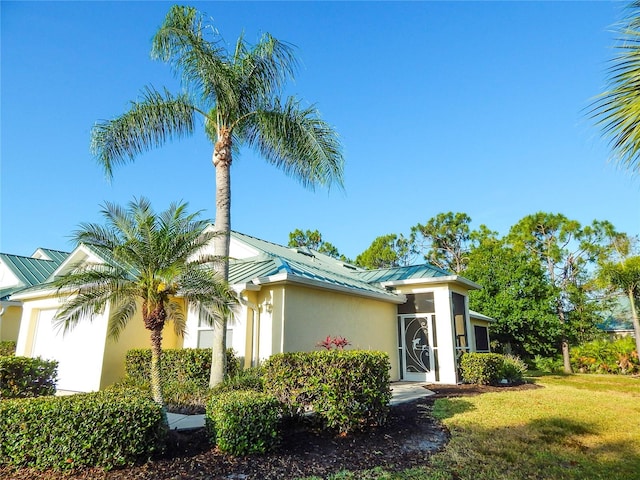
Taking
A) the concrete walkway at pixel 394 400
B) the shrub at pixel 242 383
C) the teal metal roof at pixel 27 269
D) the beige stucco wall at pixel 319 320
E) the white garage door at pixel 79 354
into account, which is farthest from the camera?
the teal metal roof at pixel 27 269

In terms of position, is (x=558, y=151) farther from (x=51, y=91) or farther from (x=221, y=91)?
(x=51, y=91)

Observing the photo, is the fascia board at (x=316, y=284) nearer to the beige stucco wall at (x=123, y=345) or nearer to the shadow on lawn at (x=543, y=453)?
the beige stucco wall at (x=123, y=345)

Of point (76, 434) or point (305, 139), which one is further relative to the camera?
point (305, 139)

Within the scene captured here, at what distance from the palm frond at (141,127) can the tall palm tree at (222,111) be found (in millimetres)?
26

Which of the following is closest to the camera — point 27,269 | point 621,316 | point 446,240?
point 27,269

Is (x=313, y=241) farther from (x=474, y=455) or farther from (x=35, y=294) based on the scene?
(x=474, y=455)

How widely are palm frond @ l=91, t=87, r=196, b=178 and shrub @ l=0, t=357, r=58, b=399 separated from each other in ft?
17.5

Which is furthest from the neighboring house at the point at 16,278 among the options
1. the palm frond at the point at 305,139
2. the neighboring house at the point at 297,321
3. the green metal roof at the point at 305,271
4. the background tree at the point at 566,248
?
the background tree at the point at 566,248

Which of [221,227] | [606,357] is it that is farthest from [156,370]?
[606,357]

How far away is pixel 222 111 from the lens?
10.9m

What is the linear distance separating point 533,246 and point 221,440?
102ft

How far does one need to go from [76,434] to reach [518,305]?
23.1m

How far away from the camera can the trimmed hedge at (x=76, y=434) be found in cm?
507

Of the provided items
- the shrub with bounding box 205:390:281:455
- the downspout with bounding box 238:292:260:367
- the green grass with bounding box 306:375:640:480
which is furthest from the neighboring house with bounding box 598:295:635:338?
the shrub with bounding box 205:390:281:455
